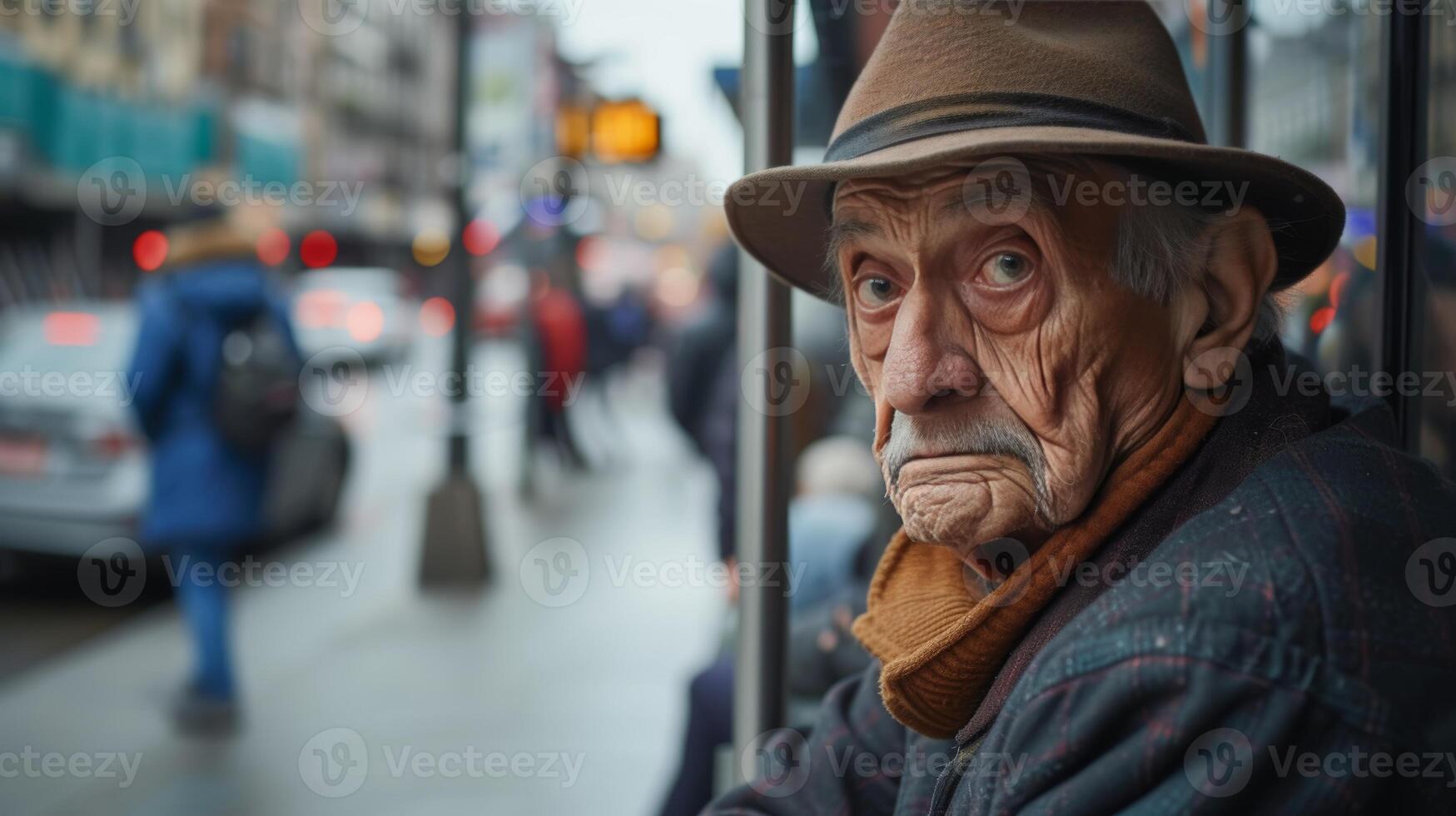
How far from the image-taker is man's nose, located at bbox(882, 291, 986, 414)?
149 cm

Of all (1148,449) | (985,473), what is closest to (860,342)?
(985,473)

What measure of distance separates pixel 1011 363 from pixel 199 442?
14.9 ft

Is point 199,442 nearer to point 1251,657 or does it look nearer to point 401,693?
point 401,693

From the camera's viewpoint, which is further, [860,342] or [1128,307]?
[860,342]

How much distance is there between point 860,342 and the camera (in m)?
1.69

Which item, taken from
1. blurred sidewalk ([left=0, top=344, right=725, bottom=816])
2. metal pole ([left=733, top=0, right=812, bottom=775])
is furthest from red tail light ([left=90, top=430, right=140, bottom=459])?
metal pole ([left=733, top=0, right=812, bottom=775])

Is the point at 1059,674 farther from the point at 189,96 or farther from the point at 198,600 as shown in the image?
the point at 189,96

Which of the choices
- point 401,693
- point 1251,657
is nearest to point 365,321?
point 401,693

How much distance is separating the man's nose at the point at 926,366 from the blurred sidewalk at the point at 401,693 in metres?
3.46

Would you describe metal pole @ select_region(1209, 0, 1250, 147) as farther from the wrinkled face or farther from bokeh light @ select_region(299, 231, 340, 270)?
bokeh light @ select_region(299, 231, 340, 270)

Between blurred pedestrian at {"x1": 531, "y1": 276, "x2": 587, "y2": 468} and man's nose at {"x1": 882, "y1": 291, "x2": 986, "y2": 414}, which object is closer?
man's nose at {"x1": 882, "y1": 291, "x2": 986, "y2": 414}

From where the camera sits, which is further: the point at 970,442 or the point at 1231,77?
the point at 1231,77

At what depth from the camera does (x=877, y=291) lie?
5.40ft

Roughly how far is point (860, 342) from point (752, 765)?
0.96m
